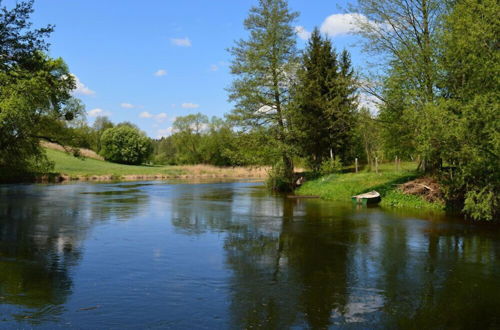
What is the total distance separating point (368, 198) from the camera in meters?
26.3

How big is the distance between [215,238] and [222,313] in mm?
7755

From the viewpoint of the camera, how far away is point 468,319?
24.8ft

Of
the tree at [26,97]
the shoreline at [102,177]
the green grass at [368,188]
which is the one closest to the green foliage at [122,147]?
the shoreline at [102,177]

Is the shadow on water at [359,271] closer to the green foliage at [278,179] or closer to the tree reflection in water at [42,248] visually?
the tree reflection in water at [42,248]

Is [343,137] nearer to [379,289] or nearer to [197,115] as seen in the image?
[379,289]

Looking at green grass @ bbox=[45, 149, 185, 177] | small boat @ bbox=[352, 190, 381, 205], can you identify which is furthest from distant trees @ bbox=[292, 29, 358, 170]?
green grass @ bbox=[45, 149, 185, 177]

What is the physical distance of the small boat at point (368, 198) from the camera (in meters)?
26.2

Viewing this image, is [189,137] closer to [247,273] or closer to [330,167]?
[330,167]

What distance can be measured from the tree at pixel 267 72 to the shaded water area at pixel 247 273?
661 inches

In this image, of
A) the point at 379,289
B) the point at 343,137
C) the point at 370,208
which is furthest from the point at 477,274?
the point at 343,137

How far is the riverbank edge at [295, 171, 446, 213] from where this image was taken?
2469 cm

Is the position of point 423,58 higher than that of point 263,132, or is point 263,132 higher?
point 423,58

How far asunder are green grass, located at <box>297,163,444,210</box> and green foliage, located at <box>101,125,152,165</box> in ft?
231

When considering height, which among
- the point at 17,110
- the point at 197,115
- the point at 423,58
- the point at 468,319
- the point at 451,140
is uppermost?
the point at 197,115
